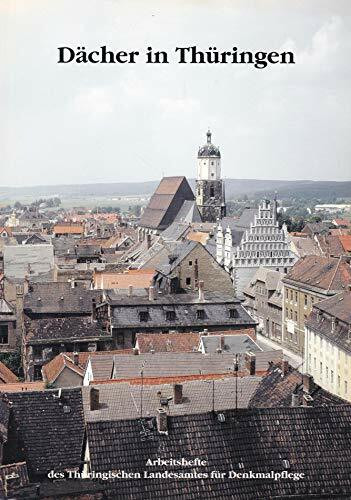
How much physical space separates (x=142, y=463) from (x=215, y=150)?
262 ft

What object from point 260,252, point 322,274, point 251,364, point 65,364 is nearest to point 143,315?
point 65,364

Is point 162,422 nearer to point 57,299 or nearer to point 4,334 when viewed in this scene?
point 57,299

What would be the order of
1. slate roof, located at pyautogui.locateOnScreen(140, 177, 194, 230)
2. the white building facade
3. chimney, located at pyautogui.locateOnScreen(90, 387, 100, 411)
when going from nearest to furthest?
chimney, located at pyautogui.locateOnScreen(90, 387, 100, 411)
the white building facade
slate roof, located at pyautogui.locateOnScreen(140, 177, 194, 230)

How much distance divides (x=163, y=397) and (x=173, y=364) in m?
6.77

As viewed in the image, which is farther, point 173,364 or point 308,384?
point 173,364

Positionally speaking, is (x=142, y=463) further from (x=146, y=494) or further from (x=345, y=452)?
(x=345, y=452)

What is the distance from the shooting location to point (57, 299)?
39.7m

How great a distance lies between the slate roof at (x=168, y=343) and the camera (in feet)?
101

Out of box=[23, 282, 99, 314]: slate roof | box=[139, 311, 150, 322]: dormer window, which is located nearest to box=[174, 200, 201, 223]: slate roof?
box=[23, 282, 99, 314]: slate roof

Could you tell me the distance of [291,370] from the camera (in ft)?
72.2

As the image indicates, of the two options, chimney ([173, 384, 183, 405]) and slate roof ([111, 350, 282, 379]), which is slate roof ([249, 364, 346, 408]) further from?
slate roof ([111, 350, 282, 379])

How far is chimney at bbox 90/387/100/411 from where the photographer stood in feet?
65.6

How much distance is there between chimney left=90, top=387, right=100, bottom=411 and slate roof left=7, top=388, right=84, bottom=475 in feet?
1.36

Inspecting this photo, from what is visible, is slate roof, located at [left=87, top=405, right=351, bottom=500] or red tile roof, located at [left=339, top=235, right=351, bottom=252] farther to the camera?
red tile roof, located at [left=339, top=235, right=351, bottom=252]
